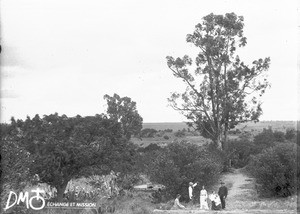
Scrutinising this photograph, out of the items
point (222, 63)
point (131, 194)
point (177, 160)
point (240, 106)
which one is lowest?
point (131, 194)

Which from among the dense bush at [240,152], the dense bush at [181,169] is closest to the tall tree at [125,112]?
the dense bush at [240,152]

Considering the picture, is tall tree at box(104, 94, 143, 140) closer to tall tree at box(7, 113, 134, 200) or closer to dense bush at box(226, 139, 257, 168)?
dense bush at box(226, 139, 257, 168)

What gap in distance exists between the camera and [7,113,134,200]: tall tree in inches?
821

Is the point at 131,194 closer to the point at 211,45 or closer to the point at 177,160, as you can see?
the point at 177,160

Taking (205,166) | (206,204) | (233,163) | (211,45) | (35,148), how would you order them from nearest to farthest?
(206,204) → (35,148) → (205,166) → (211,45) → (233,163)

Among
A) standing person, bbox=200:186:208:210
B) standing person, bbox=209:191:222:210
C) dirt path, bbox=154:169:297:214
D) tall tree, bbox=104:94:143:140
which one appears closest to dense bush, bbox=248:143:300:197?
dirt path, bbox=154:169:297:214

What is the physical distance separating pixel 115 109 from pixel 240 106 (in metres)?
20.7

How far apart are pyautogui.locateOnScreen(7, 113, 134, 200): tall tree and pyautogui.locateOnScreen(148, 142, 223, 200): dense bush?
2484 millimetres

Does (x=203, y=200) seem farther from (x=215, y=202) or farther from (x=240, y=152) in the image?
(x=240, y=152)

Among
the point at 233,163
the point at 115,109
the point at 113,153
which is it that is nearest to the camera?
the point at 113,153

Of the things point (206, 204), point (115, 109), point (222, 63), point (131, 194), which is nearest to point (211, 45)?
point (222, 63)

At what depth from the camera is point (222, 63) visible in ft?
112

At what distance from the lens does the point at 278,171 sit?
24234 millimetres

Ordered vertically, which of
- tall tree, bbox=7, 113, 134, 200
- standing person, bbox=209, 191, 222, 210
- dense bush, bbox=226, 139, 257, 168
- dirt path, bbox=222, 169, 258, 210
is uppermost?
tall tree, bbox=7, 113, 134, 200
